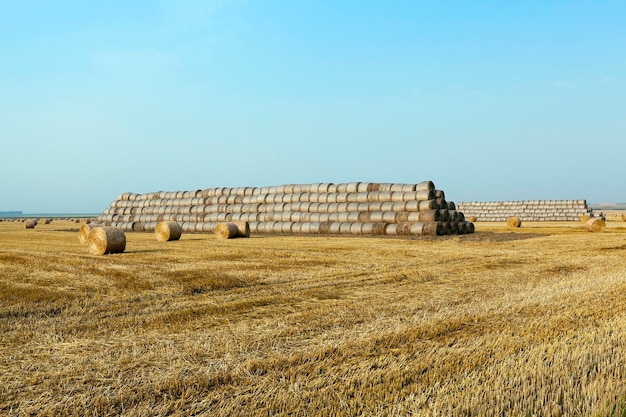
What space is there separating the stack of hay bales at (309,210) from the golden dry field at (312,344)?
16.2 metres

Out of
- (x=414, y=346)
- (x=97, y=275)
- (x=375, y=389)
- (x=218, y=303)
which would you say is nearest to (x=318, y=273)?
(x=218, y=303)

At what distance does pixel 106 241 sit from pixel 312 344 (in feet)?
36.7

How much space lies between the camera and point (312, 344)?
513 centimetres

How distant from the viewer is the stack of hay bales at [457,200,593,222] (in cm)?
5416

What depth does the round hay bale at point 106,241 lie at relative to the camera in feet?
48.8

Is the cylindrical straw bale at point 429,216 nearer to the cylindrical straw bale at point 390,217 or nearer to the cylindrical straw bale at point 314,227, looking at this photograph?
the cylindrical straw bale at point 390,217

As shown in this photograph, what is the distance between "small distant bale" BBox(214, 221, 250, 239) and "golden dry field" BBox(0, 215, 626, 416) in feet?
44.8

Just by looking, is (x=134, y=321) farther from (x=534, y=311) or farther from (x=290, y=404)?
(x=534, y=311)

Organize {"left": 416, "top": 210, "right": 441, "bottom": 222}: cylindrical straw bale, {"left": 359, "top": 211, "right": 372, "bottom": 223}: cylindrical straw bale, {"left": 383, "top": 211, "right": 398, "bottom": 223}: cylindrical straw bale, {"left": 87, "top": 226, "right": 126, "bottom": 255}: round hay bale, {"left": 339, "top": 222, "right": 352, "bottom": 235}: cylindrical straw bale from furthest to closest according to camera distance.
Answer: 1. {"left": 359, "top": 211, "right": 372, "bottom": 223}: cylindrical straw bale
2. {"left": 339, "top": 222, "right": 352, "bottom": 235}: cylindrical straw bale
3. {"left": 383, "top": 211, "right": 398, "bottom": 223}: cylindrical straw bale
4. {"left": 416, "top": 210, "right": 441, "bottom": 222}: cylindrical straw bale
5. {"left": 87, "top": 226, "right": 126, "bottom": 255}: round hay bale

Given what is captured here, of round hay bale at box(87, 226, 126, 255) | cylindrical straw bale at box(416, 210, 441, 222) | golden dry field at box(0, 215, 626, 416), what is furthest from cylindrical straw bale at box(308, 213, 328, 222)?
golden dry field at box(0, 215, 626, 416)

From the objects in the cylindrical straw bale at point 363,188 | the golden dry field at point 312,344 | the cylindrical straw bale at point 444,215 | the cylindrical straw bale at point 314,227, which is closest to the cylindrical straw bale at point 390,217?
the cylindrical straw bale at point 444,215

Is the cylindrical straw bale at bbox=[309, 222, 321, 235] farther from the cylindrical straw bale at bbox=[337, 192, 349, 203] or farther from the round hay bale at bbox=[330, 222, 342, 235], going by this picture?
the cylindrical straw bale at bbox=[337, 192, 349, 203]

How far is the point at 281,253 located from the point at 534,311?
359 inches

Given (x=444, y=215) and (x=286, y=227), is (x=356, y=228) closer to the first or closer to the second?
(x=444, y=215)
